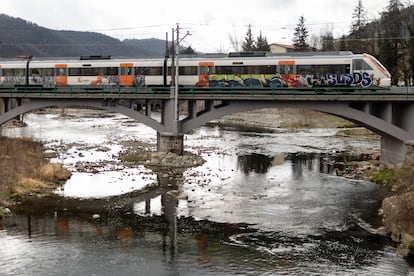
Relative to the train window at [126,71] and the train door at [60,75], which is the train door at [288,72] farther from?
the train door at [60,75]

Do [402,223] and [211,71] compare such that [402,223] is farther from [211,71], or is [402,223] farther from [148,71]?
[148,71]

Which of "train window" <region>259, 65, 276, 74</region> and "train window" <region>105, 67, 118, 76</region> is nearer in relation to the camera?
"train window" <region>259, 65, 276, 74</region>

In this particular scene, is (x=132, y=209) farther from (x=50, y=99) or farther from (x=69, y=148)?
(x=69, y=148)

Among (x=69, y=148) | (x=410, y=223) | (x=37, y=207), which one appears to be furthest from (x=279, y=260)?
(x=69, y=148)

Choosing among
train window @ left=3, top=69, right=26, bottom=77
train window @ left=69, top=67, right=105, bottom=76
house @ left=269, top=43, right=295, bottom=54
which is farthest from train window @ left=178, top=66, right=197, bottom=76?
house @ left=269, top=43, right=295, bottom=54

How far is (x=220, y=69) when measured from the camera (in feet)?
143

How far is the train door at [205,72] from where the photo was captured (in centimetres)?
4375

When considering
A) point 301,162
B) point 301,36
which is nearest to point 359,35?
point 301,36

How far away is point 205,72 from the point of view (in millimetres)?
43906

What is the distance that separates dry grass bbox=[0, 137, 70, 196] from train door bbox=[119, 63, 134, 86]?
367 inches

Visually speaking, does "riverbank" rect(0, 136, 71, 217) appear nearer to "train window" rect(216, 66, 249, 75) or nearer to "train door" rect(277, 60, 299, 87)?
"train window" rect(216, 66, 249, 75)

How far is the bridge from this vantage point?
37781 millimetres

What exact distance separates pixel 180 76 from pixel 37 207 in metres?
19.7

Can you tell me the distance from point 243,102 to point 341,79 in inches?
306
